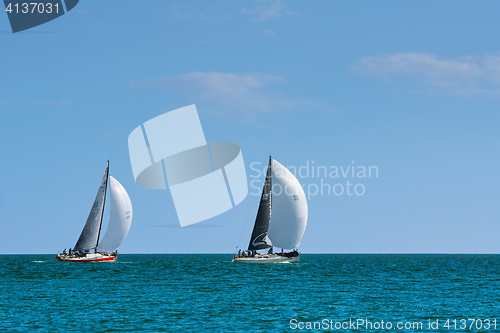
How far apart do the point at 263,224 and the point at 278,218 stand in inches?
114

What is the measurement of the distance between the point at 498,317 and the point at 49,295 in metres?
33.3

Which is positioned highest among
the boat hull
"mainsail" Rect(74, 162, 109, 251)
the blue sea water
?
"mainsail" Rect(74, 162, 109, 251)

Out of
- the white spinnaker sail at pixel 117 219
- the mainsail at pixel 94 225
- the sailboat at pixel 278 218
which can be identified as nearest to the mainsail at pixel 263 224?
the sailboat at pixel 278 218

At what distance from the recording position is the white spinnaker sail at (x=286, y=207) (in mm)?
83250

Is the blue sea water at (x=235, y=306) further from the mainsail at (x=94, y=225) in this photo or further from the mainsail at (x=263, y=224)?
the mainsail at (x=94, y=225)

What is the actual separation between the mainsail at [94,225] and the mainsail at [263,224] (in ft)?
90.7

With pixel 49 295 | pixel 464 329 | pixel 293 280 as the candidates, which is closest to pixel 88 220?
pixel 293 280

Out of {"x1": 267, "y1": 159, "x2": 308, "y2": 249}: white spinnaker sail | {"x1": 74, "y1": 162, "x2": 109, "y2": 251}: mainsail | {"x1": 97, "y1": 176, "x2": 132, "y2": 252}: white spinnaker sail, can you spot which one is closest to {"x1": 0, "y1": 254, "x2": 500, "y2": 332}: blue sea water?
{"x1": 267, "y1": 159, "x2": 308, "y2": 249}: white spinnaker sail

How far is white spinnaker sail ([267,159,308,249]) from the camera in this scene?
8325 cm

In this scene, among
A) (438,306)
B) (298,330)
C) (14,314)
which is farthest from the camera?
(438,306)

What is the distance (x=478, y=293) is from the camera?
51781mm

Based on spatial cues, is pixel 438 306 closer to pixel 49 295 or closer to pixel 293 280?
pixel 293 280

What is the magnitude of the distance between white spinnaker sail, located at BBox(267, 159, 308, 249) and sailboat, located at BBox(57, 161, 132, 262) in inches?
1043

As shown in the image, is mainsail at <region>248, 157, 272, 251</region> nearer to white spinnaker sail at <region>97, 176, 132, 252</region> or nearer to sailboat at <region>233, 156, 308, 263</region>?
sailboat at <region>233, 156, 308, 263</region>
